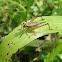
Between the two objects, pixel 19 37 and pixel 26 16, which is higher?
pixel 26 16

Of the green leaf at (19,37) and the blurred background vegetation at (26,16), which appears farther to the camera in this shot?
the blurred background vegetation at (26,16)

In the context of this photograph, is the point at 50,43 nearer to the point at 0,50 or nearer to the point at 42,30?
the point at 42,30

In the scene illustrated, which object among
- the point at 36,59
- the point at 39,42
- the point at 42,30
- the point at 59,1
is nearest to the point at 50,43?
the point at 39,42

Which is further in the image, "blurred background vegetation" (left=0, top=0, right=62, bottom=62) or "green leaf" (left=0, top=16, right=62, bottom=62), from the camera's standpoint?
"blurred background vegetation" (left=0, top=0, right=62, bottom=62)
